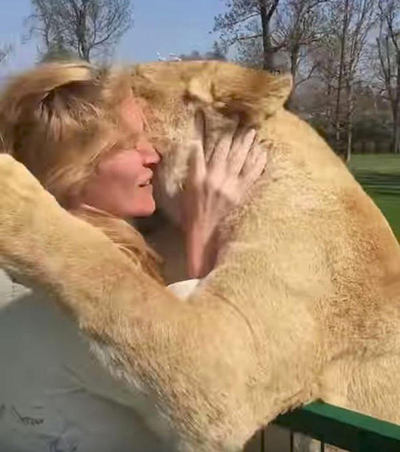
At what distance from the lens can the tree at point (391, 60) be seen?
40531 millimetres

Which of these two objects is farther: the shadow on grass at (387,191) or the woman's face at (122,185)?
the shadow on grass at (387,191)

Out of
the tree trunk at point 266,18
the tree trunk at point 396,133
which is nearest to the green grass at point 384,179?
the tree trunk at point 396,133

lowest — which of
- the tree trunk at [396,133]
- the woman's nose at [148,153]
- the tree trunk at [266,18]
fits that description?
the tree trunk at [396,133]

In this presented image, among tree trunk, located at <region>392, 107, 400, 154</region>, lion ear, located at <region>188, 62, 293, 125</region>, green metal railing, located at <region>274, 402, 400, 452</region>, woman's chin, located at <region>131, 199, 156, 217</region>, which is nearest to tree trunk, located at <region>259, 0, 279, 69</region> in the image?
lion ear, located at <region>188, 62, 293, 125</region>

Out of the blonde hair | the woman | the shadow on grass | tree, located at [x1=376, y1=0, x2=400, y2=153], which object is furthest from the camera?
tree, located at [x1=376, y1=0, x2=400, y2=153]

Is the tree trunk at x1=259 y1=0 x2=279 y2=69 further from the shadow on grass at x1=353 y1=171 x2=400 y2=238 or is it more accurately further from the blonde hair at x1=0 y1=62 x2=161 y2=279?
the blonde hair at x1=0 y1=62 x2=161 y2=279

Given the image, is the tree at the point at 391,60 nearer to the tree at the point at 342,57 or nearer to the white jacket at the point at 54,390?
the tree at the point at 342,57

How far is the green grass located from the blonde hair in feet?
43.6

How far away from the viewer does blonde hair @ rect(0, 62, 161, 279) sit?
2041 millimetres

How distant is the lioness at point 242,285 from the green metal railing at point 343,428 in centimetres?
5

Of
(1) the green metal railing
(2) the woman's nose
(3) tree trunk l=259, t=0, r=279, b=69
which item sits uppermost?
(3) tree trunk l=259, t=0, r=279, b=69

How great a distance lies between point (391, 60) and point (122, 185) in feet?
155

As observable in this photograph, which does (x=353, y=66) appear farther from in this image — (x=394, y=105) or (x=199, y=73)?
(x=199, y=73)

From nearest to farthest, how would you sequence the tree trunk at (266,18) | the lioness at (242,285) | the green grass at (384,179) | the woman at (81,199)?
the lioness at (242,285) → the woman at (81,199) → the green grass at (384,179) → the tree trunk at (266,18)
